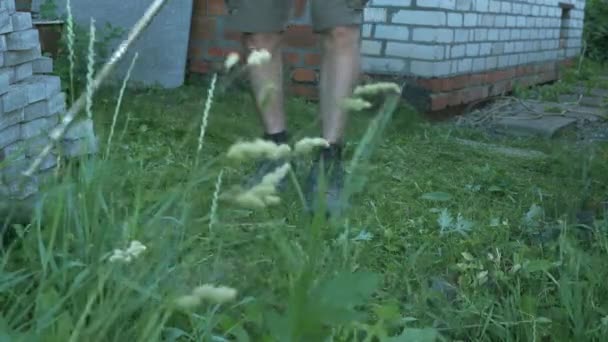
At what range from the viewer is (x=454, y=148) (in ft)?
11.9

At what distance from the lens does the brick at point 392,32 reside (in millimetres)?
4418

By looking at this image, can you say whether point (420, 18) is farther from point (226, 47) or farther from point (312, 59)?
point (226, 47)

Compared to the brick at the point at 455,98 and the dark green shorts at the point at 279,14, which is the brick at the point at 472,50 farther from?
the dark green shorts at the point at 279,14

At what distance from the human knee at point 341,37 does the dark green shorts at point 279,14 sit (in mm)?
14

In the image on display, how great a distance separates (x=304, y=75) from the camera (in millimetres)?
4512

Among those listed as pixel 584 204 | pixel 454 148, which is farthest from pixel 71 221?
pixel 454 148

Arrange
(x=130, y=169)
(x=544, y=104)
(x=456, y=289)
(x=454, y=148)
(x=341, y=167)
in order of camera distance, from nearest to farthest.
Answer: (x=130, y=169) → (x=456, y=289) → (x=341, y=167) → (x=454, y=148) → (x=544, y=104)

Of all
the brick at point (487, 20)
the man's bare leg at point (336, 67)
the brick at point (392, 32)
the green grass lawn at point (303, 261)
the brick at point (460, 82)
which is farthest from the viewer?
the brick at point (487, 20)

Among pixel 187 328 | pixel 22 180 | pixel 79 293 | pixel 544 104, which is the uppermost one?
pixel 22 180

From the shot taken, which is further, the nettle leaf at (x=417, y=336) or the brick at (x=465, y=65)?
the brick at (x=465, y=65)

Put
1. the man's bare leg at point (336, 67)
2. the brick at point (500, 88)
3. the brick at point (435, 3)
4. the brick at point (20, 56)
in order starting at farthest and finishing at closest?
the brick at point (500, 88)
the brick at point (435, 3)
the man's bare leg at point (336, 67)
the brick at point (20, 56)

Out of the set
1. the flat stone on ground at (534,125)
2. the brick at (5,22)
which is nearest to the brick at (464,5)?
the flat stone on ground at (534,125)

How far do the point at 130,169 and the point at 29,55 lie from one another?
87cm

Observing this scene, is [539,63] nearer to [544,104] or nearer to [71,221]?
[544,104]
